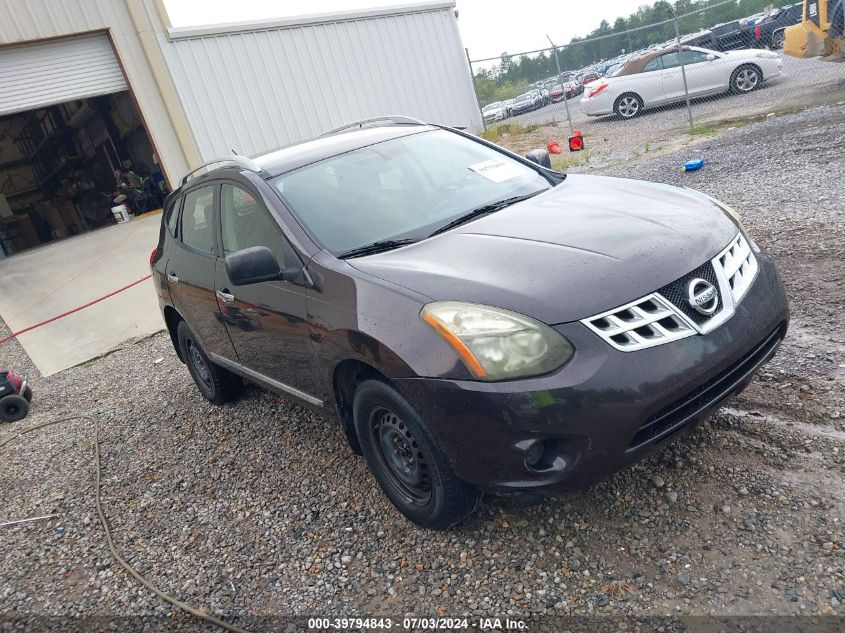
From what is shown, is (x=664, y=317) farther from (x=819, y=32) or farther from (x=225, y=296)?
(x=819, y=32)

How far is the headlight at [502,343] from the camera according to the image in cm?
236

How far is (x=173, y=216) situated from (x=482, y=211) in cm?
272

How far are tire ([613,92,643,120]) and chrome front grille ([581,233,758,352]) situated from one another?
1407 centimetres

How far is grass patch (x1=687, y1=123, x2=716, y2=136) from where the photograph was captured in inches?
440

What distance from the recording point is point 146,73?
1293 cm

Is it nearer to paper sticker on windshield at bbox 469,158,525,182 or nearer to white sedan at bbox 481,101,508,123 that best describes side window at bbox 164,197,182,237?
paper sticker on windshield at bbox 469,158,525,182

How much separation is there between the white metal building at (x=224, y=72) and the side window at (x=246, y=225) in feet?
32.4

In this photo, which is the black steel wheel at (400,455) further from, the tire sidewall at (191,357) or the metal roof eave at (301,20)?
the metal roof eave at (301,20)

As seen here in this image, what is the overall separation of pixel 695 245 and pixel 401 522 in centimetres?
181

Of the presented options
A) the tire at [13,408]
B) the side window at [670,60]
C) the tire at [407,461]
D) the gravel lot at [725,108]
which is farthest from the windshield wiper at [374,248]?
the side window at [670,60]

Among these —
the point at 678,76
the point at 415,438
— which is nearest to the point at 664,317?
the point at 415,438

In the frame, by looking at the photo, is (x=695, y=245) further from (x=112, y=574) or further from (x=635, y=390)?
(x=112, y=574)

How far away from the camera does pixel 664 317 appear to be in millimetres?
2426

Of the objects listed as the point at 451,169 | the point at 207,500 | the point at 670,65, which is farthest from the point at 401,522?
the point at 670,65
